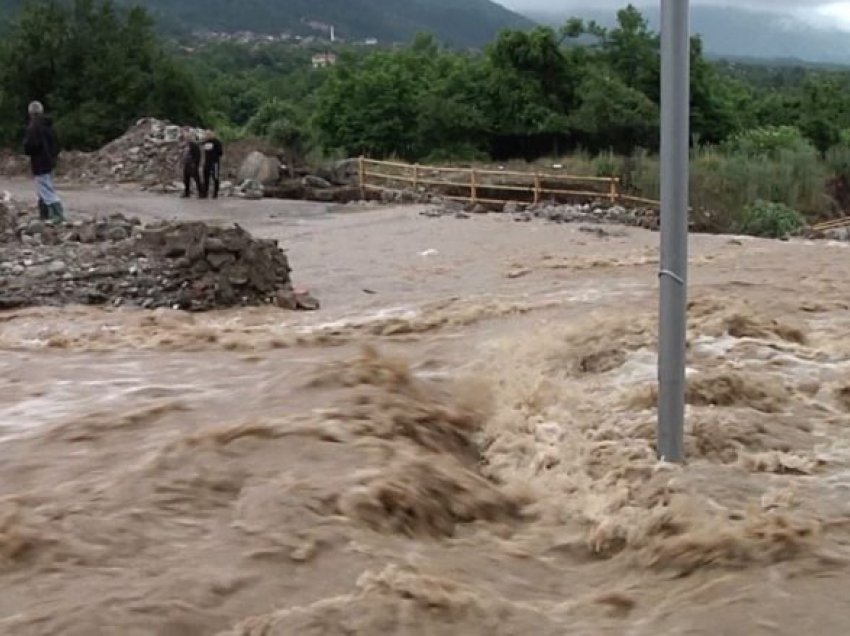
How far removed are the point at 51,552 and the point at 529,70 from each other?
31.9 meters

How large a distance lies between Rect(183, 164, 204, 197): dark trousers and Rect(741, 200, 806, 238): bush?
9611mm

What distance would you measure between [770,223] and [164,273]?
12.5 m

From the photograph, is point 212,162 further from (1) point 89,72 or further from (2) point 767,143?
(2) point 767,143

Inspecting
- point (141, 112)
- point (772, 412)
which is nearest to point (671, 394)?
point (772, 412)

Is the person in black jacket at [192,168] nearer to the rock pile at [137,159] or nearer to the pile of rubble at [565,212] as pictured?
the rock pile at [137,159]

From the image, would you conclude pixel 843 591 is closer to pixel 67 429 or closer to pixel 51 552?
pixel 51 552

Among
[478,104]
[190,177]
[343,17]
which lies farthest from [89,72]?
[343,17]

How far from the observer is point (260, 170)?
26078mm

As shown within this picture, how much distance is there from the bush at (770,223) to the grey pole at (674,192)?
52.6 feet

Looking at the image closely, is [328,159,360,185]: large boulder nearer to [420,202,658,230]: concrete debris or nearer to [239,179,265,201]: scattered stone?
[239,179,265,201]: scattered stone

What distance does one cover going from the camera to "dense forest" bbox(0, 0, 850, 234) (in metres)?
29.8

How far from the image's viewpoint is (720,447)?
649cm

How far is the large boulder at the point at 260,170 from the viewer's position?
25.9 meters

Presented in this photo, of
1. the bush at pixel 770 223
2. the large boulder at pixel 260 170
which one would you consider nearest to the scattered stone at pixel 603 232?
the bush at pixel 770 223
